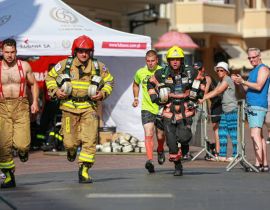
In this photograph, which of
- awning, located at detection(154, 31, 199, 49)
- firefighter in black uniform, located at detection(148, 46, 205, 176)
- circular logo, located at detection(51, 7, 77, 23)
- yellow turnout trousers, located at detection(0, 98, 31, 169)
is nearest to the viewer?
yellow turnout trousers, located at detection(0, 98, 31, 169)

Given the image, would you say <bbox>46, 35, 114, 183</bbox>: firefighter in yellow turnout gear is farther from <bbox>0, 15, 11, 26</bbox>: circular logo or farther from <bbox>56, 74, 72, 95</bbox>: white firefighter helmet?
<bbox>0, 15, 11, 26</bbox>: circular logo

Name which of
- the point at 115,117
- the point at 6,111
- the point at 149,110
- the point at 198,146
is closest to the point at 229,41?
the point at 115,117

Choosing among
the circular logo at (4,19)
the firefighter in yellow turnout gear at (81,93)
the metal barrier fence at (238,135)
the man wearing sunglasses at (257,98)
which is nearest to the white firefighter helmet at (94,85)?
the firefighter in yellow turnout gear at (81,93)

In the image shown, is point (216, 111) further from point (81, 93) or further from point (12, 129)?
point (12, 129)

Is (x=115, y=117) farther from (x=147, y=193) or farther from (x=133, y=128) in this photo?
(x=147, y=193)

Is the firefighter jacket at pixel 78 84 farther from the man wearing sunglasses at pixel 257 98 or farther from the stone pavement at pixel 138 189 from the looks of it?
the man wearing sunglasses at pixel 257 98

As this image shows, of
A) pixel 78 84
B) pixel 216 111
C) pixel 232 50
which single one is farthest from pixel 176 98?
pixel 232 50

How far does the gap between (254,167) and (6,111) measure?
14.2 ft

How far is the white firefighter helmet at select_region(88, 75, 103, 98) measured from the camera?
12648mm

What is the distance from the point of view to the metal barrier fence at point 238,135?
609 inches

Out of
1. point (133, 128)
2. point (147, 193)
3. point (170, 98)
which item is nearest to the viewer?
point (147, 193)

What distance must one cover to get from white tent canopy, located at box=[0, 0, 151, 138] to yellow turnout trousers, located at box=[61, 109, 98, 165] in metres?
6.39

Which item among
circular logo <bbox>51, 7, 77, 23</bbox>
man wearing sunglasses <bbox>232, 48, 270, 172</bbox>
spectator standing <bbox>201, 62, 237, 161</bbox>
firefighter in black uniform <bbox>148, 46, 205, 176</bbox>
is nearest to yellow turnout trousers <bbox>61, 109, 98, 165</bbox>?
firefighter in black uniform <bbox>148, 46, 205, 176</bbox>

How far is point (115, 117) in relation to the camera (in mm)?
22453
